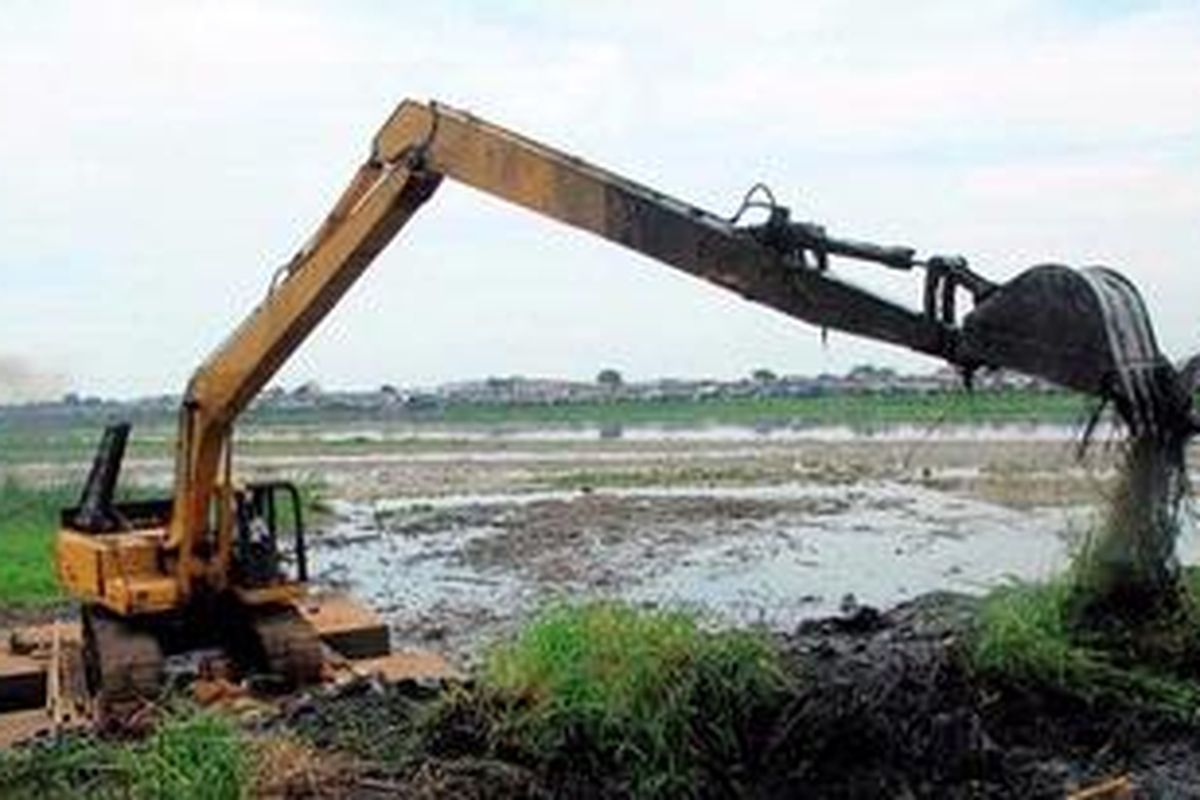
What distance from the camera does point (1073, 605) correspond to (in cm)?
955

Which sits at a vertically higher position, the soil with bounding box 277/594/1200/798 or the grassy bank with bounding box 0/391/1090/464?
the grassy bank with bounding box 0/391/1090/464

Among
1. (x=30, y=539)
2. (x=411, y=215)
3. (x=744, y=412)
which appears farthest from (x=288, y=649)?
(x=744, y=412)

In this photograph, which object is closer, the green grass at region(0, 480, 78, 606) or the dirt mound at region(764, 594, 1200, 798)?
the dirt mound at region(764, 594, 1200, 798)

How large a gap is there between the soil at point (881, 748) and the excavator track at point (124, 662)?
3.26 meters

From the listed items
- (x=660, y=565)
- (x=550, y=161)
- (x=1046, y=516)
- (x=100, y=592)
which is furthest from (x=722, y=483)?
(x=550, y=161)

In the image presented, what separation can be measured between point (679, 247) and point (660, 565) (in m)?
16.1

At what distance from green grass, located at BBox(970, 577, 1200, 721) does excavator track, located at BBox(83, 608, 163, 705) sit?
5.96m

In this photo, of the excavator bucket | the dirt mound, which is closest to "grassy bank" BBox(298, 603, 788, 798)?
the dirt mound

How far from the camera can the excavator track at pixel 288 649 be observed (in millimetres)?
12867

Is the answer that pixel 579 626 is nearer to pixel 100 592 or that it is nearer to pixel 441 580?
pixel 100 592

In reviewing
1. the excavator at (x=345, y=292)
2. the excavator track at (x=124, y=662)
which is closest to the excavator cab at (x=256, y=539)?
the excavator at (x=345, y=292)

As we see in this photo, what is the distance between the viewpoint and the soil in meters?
8.20

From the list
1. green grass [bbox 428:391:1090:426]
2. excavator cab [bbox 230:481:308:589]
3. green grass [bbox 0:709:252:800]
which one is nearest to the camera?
green grass [bbox 0:709:252:800]

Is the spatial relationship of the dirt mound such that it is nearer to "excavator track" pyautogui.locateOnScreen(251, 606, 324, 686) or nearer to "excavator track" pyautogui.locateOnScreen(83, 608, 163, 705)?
"excavator track" pyautogui.locateOnScreen(251, 606, 324, 686)
